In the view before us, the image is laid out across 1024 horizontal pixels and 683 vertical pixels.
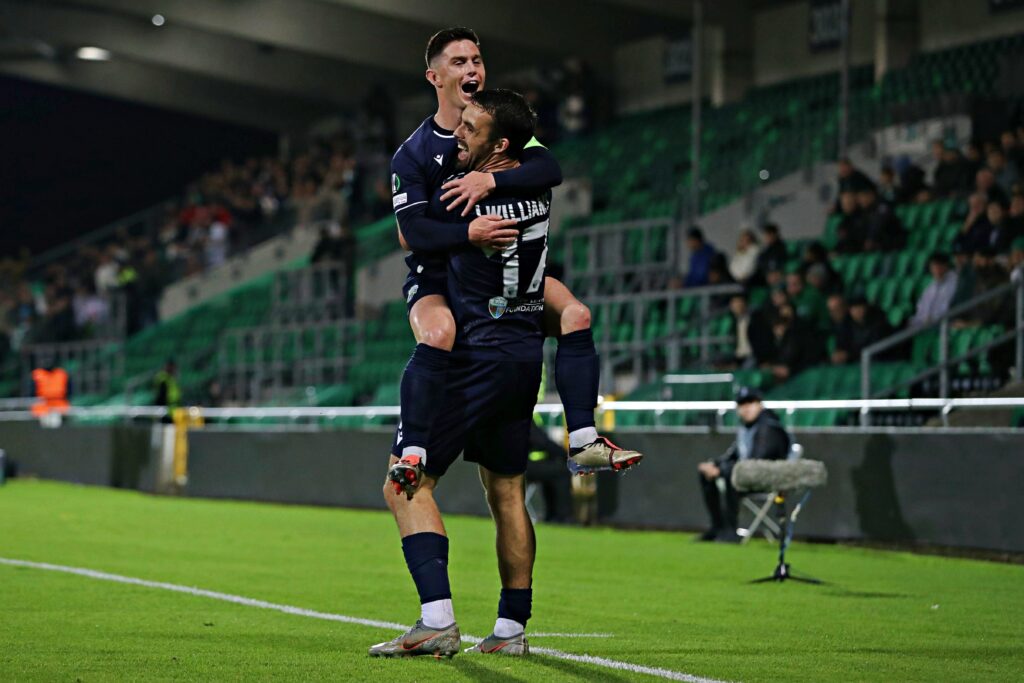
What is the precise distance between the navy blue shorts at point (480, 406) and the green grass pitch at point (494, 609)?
788 millimetres

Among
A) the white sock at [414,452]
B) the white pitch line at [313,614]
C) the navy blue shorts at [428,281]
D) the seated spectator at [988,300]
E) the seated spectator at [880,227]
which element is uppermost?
the seated spectator at [880,227]

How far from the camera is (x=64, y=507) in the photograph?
1959 cm

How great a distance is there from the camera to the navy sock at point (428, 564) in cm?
645

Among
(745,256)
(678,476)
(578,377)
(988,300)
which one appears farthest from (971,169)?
(578,377)

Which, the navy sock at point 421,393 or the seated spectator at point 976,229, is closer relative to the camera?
the navy sock at point 421,393

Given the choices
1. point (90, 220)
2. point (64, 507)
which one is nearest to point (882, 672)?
point (64, 507)

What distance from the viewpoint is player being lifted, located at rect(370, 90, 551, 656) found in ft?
21.1

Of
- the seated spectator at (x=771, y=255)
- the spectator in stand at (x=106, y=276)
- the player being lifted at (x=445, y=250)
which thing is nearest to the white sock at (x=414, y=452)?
the player being lifted at (x=445, y=250)

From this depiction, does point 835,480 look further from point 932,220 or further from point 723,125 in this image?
point 723,125

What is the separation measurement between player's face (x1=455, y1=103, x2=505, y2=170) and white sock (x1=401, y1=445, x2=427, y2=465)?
3.49ft

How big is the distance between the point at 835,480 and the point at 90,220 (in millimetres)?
30111

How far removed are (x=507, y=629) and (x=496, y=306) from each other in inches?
48.2

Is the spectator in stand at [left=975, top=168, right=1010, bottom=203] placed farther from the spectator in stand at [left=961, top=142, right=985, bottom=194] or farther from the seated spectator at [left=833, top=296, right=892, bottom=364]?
the seated spectator at [left=833, top=296, right=892, bottom=364]

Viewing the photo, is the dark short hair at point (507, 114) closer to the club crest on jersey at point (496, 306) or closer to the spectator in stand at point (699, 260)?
the club crest on jersey at point (496, 306)
